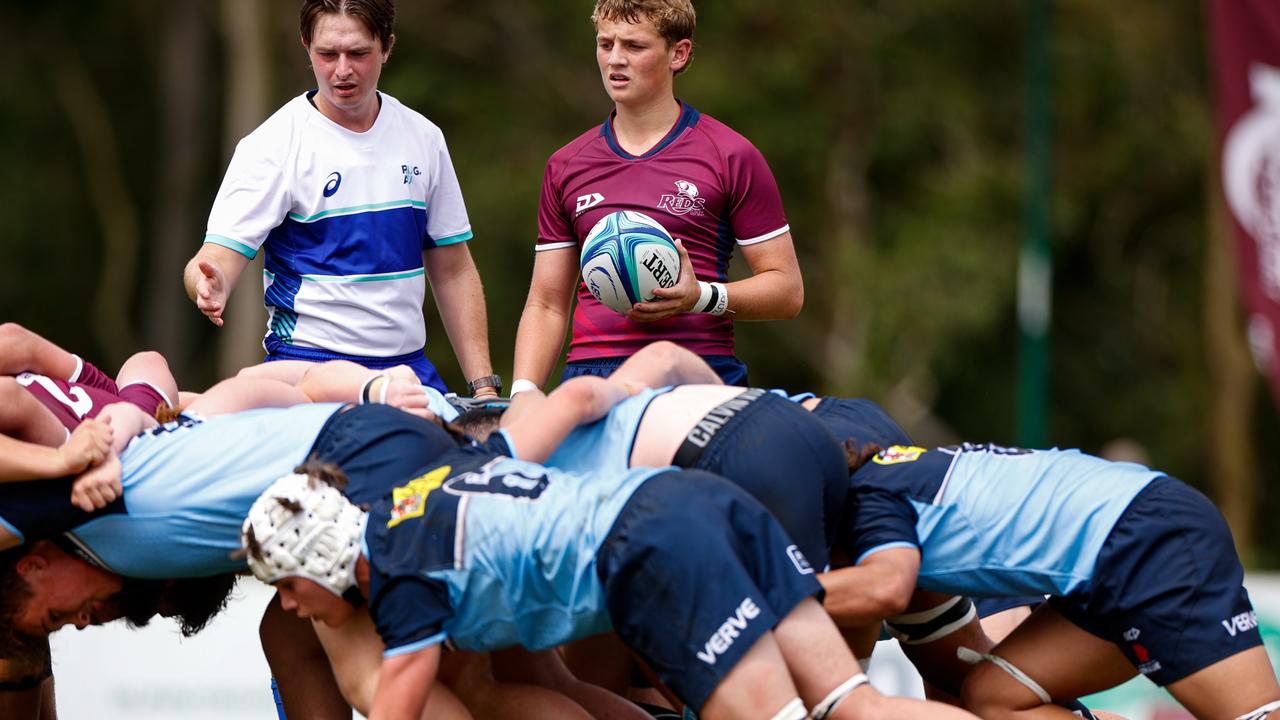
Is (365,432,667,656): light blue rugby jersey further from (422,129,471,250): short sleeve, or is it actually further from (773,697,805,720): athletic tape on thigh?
(422,129,471,250): short sleeve

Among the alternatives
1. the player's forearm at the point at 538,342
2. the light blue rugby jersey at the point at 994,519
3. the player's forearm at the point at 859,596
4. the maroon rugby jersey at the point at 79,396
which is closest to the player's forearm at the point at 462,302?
the player's forearm at the point at 538,342

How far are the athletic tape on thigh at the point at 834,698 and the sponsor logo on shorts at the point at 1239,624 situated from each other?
3.87 feet

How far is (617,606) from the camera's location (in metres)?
4.30

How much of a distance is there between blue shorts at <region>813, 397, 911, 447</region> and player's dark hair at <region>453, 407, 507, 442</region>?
100 centimetres

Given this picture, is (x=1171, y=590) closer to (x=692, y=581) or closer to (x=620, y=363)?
(x=692, y=581)

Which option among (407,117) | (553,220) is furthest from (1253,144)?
(407,117)

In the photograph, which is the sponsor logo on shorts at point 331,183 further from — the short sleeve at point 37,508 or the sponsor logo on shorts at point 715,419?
the sponsor logo on shorts at point 715,419

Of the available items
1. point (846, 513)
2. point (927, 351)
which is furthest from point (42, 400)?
point (927, 351)

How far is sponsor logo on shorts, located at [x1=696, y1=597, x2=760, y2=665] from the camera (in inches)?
166

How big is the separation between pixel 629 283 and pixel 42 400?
1.86 meters

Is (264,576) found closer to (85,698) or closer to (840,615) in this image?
(840,615)

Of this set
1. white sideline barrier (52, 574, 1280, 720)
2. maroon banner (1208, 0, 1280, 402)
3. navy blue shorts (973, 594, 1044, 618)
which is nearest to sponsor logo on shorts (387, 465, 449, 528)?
navy blue shorts (973, 594, 1044, 618)

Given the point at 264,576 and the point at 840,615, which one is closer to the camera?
the point at 264,576

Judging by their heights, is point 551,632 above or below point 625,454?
below
